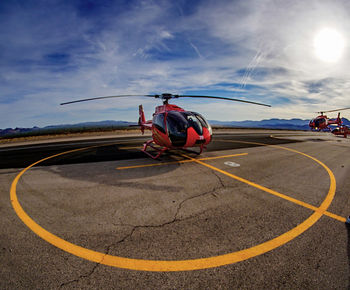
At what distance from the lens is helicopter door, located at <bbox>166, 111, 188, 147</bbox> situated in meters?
7.25

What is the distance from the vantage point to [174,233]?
2.85m

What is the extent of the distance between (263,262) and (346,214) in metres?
2.84

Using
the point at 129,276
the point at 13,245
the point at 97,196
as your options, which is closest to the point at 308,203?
the point at 129,276

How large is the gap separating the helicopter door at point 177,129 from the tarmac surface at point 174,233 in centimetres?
230

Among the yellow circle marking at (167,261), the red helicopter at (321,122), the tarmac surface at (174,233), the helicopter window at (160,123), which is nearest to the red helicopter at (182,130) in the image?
the helicopter window at (160,123)

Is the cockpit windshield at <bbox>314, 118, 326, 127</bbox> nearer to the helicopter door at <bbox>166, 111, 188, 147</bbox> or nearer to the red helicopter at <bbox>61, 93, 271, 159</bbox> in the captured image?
the red helicopter at <bbox>61, 93, 271, 159</bbox>

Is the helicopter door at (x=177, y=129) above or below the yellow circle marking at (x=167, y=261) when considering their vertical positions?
above

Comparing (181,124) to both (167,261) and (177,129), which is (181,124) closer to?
(177,129)

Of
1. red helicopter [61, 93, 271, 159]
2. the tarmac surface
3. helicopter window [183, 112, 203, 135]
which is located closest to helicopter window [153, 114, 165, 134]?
red helicopter [61, 93, 271, 159]

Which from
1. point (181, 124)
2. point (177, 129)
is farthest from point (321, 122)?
point (177, 129)

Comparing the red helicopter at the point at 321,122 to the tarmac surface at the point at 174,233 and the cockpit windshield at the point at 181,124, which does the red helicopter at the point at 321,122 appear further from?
the cockpit windshield at the point at 181,124

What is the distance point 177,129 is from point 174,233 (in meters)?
5.10

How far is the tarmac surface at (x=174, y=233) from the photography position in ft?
6.64

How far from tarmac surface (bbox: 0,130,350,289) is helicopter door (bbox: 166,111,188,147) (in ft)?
7.54
